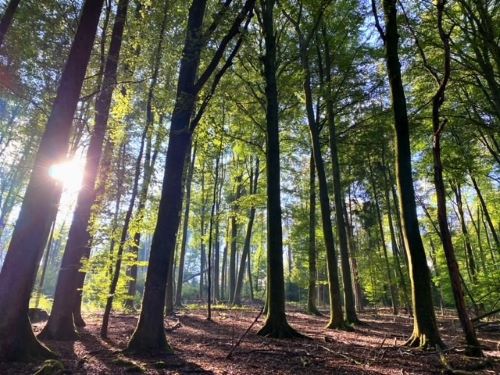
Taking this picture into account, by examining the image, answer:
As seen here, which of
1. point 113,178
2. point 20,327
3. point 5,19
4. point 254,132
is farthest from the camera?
point 254,132

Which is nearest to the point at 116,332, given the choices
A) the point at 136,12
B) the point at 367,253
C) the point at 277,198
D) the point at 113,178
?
→ the point at 113,178

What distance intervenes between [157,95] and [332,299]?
7.44 metres

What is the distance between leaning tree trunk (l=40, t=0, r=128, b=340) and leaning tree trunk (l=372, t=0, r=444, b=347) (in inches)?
255

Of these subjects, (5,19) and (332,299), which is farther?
(332,299)

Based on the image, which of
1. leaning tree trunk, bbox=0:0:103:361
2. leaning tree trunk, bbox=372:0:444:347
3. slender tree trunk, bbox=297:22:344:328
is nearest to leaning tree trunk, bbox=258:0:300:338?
slender tree trunk, bbox=297:22:344:328

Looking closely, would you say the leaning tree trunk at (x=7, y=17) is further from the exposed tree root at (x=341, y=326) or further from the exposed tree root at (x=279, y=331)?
the exposed tree root at (x=341, y=326)

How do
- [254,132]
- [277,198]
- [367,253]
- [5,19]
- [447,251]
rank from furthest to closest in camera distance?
[367,253] → [254,132] → [277,198] → [5,19] → [447,251]

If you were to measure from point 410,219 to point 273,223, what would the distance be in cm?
332

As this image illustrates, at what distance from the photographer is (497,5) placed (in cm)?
909

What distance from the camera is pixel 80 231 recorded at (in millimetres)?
8195

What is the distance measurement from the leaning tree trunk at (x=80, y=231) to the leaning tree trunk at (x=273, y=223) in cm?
Result: 400

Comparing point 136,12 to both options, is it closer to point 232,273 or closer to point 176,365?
point 176,365

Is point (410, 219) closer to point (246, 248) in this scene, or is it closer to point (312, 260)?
point (312, 260)

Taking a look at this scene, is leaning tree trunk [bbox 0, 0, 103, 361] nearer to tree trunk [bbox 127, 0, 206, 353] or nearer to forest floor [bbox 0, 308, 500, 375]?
forest floor [bbox 0, 308, 500, 375]
